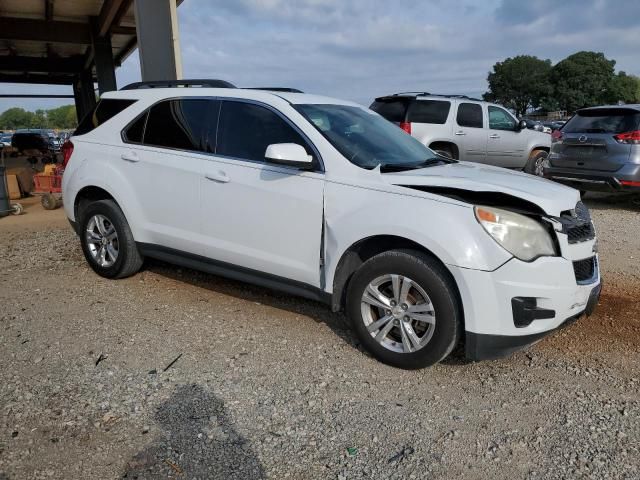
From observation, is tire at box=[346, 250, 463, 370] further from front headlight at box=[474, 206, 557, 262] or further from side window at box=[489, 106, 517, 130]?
side window at box=[489, 106, 517, 130]

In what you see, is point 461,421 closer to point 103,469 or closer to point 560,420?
point 560,420

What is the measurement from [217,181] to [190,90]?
3.33 ft

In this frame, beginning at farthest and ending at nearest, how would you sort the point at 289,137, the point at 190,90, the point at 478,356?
the point at 190,90
the point at 289,137
the point at 478,356

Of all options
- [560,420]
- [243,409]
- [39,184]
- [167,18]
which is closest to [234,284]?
[243,409]

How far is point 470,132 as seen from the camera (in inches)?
442

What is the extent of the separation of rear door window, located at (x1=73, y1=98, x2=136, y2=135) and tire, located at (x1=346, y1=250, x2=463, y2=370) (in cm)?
291

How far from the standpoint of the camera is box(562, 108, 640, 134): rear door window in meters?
8.38

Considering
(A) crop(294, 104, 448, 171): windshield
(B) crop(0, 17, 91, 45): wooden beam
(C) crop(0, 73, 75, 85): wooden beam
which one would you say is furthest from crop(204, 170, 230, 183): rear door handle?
(C) crop(0, 73, 75, 85): wooden beam

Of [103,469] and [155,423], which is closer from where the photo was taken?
[103,469]

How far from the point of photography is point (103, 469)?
2.51m

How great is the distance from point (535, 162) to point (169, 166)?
396 inches

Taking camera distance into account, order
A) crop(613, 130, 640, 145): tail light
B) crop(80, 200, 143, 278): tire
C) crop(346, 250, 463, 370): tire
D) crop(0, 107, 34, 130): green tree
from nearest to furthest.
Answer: crop(346, 250, 463, 370): tire < crop(80, 200, 143, 278): tire < crop(613, 130, 640, 145): tail light < crop(0, 107, 34, 130): green tree

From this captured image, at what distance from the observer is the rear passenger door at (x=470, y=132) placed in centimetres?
1112

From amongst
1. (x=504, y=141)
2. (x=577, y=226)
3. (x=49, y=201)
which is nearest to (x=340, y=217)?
(x=577, y=226)
